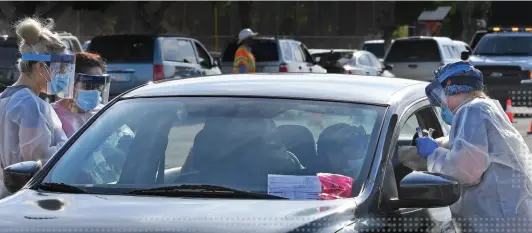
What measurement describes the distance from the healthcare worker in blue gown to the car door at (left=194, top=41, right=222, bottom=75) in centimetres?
1573

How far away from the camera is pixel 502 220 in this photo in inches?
180

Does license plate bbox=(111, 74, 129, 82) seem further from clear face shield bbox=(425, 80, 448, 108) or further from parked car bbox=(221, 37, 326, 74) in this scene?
clear face shield bbox=(425, 80, 448, 108)

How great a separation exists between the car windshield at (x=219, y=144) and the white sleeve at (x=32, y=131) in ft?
2.06

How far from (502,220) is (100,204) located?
173 cm

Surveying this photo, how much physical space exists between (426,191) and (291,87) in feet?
3.42

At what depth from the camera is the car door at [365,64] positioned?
88.3 feet

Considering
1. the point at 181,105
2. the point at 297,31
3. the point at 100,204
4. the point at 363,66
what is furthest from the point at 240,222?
the point at 297,31

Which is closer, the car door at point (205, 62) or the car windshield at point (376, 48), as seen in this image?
the car door at point (205, 62)

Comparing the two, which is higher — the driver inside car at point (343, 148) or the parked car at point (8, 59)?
the driver inside car at point (343, 148)

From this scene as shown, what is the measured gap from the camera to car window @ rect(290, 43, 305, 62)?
77.2ft

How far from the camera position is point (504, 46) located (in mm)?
22672

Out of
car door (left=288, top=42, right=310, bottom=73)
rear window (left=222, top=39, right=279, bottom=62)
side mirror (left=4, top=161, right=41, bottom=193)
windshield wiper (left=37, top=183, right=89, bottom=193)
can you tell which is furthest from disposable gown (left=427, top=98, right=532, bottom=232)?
car door (left=288, top=42, right=310, bottom=73)

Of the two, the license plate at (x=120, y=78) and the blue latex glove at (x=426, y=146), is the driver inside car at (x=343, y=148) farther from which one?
the license plate at (x=120, y=78)

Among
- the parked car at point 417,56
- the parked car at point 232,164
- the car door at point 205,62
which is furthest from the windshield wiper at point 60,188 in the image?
the parked car at point 417,56
